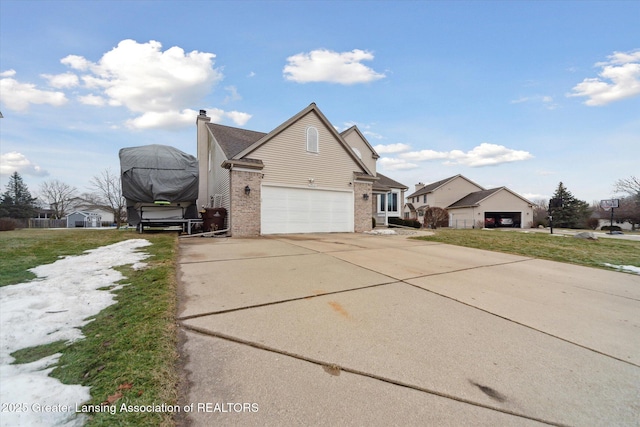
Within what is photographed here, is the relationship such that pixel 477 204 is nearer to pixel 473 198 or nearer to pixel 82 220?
pixel 473 198

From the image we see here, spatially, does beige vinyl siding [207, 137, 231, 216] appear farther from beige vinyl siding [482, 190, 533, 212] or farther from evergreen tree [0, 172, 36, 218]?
evergreen tree [0, 172, 36, 218]

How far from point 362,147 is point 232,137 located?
35.7 ft

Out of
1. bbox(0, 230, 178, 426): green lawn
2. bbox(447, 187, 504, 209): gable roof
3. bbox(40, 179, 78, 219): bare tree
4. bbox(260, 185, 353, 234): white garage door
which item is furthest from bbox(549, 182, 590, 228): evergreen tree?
bbox(40, 179, 78, 219): bare tree

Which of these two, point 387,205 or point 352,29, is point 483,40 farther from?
point 387,205

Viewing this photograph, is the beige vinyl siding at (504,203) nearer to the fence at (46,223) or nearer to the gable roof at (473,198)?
the gable roof at (473,198)

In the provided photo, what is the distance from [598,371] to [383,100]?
1520 cm

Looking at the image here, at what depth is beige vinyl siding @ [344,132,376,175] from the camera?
20.7m

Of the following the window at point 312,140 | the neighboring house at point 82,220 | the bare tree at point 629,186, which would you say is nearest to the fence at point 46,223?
the neighboring house at point 82,220

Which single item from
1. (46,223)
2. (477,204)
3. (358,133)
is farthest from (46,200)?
(477,204)

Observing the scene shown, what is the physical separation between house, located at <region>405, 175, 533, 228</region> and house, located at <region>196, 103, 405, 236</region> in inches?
768

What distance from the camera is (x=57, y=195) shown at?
43.7 m

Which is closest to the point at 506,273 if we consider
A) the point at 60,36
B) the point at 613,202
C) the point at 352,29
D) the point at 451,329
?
the point at 451,329

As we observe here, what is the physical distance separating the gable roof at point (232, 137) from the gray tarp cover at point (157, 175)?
1.82 meters

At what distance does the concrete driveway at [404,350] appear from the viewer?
5.26ft
